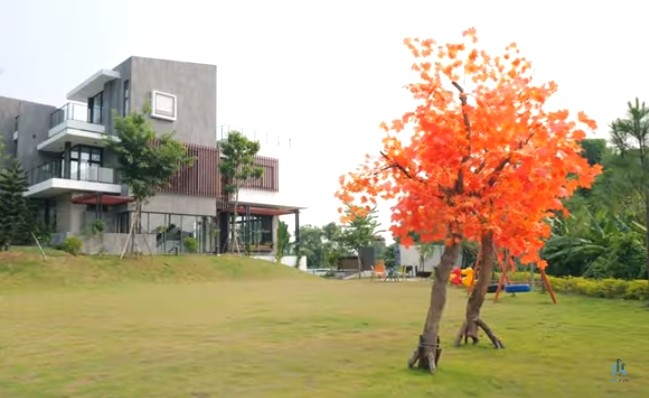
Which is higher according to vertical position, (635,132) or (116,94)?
(116,94)

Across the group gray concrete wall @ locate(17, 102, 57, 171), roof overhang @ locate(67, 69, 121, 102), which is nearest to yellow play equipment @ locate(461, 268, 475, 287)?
roof overhang @ locate(67, 69, 121, 102)

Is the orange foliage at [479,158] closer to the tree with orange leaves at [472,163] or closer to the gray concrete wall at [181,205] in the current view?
the tree with orange leaves at [472,163]

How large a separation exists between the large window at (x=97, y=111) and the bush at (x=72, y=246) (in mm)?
8657

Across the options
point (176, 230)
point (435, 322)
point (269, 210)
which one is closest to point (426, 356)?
point (435, 322)

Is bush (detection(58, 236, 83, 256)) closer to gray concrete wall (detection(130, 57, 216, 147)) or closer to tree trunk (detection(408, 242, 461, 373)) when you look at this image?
gray concrete wall (detection(130, 57, 216, 147))

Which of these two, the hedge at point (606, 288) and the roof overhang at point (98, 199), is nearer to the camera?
the hedge at point (606, 288)

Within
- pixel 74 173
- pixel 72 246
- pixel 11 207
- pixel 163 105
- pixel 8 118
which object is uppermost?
pixel 163 105

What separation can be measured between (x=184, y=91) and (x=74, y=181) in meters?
8.28

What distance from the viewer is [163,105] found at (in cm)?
3161

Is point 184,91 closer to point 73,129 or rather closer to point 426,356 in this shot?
point 73,129

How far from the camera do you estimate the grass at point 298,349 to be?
534 centimetres

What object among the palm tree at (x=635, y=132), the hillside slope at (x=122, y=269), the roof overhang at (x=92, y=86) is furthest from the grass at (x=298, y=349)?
the roof overhang at (x=92, y=86)

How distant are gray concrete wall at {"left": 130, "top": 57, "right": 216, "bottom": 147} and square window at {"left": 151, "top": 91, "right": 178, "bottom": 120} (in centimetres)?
29

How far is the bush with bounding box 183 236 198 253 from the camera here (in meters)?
30.3
